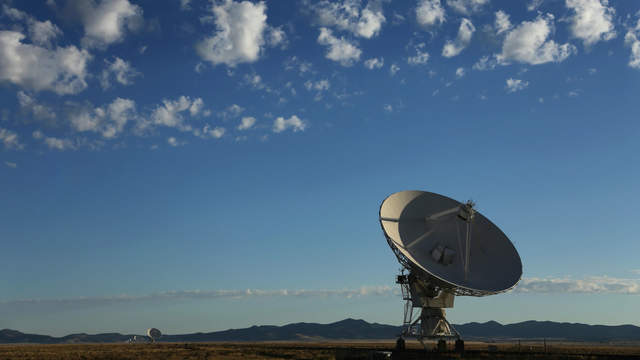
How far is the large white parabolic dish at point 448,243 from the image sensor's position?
5231 cm

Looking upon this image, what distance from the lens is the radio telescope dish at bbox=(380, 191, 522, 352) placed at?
52.7 meters

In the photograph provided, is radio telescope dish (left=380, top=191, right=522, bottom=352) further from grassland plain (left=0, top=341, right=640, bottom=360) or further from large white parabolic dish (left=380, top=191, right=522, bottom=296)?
grassland plain (left=0, top=341, right=640, bottom=360)

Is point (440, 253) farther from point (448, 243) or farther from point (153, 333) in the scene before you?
point (153, 333)

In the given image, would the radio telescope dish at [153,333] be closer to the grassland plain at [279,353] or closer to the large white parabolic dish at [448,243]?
the grassland plain at [279,353]

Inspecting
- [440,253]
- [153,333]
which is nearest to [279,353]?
[440,253]

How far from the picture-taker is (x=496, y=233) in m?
56.5

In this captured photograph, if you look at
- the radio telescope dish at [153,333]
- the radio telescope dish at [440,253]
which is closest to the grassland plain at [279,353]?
the radio telescope dish at [440,253]

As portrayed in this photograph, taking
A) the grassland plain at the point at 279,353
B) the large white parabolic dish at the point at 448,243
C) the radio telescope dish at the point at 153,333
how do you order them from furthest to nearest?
the radio telescope dish at the point at 153,333 < the grassland plain at the point at 279,353 < the large white parabolic dish at the point at 448,243

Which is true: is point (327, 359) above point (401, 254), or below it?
below

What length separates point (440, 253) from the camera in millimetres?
54281

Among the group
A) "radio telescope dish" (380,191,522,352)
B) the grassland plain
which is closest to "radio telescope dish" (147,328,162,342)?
the grassland plain

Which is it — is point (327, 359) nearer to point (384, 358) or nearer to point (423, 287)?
point (384, 358)

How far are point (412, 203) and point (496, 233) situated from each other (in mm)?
8673

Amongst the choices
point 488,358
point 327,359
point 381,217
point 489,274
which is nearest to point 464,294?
point 489,274
